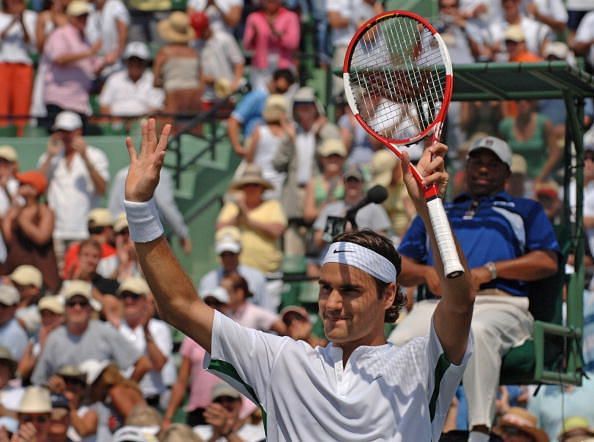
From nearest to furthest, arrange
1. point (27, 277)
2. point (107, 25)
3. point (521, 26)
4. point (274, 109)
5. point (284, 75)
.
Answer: point (27, 277)
point (274, 109)
point (521, 26)
point (284, 75)
point (107, 25)

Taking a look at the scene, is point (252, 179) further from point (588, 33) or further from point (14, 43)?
point (14, 43)

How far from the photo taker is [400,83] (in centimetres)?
664

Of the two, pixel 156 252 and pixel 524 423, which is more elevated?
pixel 156 252

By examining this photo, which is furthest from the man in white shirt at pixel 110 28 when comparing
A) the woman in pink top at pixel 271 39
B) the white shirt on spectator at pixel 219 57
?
the woman in pink top at pixel 271 39

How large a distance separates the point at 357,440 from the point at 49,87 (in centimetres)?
1208

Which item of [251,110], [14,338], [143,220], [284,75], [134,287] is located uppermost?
[143,220]

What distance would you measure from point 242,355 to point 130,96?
11497 mm

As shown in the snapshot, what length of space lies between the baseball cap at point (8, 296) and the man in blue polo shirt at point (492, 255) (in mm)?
4746

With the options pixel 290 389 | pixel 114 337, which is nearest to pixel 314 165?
pixel 114 337

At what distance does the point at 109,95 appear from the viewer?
16578 mm

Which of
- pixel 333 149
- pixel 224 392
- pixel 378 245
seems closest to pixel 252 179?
pixel 333 149

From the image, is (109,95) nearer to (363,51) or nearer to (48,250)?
(48,250)

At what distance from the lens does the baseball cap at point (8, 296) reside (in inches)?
493

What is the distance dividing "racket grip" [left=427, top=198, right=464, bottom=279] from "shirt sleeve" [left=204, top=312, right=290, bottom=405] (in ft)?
2.08
